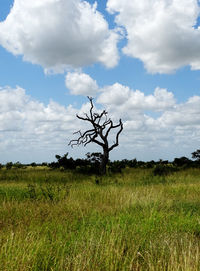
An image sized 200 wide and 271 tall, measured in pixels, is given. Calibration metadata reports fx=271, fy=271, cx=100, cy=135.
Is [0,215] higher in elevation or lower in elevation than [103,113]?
lower

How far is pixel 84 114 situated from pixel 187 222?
17.6 m

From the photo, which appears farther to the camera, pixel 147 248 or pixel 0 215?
pixel 0 215

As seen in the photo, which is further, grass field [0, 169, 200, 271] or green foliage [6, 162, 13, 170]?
green foliage [6, 162, 13, 170]

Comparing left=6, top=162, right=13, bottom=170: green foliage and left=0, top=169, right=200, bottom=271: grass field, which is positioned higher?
left=6, top=162, right=13, bottom=170: green foliage

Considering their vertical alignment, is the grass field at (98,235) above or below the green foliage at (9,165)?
below

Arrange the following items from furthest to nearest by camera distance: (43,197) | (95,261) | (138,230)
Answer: (43,197)
(138,230)
(95,261)

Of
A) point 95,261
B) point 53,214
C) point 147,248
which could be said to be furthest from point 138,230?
point 53,214

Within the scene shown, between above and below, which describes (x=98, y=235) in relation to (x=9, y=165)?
below

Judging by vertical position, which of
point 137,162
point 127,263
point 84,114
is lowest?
point 127,263

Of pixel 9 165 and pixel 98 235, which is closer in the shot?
pixel 98 235

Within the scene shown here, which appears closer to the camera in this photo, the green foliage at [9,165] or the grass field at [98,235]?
the grass field at [98,235]

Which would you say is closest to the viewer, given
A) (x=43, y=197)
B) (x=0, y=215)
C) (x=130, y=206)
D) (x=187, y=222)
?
(x=187, y=222)

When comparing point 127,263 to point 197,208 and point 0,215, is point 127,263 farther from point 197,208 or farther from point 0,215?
point 197,208

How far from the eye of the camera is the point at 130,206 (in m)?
7.48
